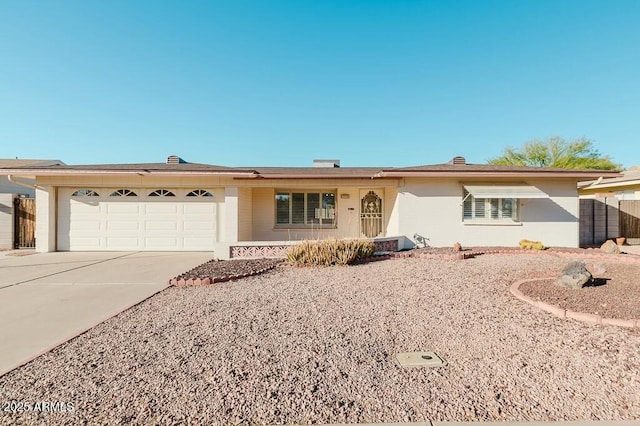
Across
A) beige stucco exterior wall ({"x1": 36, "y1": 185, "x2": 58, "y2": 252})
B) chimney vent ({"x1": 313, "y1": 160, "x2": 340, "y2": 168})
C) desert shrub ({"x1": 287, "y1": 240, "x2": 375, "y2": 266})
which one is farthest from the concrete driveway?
chimney vent ({"x1": 313, "y1": 160, "x2": 340, "y2": 168})

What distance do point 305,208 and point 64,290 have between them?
9.47 meters

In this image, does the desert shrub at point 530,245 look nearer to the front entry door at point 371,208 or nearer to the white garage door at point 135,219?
the front entry door at point 371,208

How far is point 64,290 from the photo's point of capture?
21.2ft

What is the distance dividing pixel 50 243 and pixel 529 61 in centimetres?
2402

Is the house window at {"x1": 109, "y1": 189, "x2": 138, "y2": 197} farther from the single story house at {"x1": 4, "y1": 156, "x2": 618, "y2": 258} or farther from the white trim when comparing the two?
the white trim

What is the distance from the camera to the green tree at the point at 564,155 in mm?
28953

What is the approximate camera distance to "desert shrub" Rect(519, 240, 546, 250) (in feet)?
36.4

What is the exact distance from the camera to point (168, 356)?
3.39 meters

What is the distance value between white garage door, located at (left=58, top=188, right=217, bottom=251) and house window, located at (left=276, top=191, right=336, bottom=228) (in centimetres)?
320

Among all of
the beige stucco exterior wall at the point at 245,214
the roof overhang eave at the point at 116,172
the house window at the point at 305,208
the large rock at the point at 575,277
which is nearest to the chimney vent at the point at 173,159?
the roof overhang eave at the point at 116,172

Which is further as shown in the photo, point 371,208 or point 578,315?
point 371,208

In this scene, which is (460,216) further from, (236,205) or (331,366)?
(331,366)

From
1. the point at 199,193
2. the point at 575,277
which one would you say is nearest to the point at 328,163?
the point at 199,193

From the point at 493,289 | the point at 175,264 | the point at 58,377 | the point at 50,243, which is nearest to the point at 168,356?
the point at 58,377
